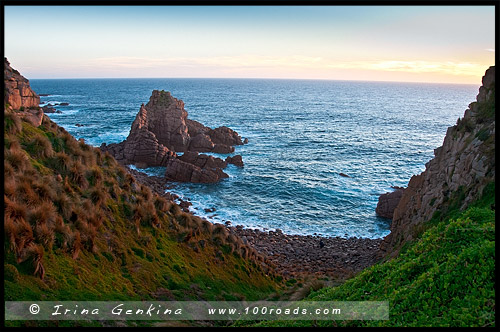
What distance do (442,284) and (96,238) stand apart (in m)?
11.5

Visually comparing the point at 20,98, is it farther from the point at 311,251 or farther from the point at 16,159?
the point at 311,251

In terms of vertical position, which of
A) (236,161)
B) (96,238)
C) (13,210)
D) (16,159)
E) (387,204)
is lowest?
(387,204)

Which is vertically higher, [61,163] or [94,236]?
[61,163]

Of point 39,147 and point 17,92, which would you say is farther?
point 17,92

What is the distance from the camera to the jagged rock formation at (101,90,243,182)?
48469mm

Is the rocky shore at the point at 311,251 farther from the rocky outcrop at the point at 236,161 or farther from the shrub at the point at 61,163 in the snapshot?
the rocky outcrop at the point at 236,161

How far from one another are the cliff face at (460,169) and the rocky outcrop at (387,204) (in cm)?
1572

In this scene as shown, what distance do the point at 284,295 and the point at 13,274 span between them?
10.5 meters

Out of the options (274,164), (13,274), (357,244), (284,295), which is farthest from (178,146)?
(13,274)

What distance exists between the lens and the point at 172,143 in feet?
202

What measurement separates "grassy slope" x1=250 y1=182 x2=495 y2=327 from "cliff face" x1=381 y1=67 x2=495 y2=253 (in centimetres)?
493

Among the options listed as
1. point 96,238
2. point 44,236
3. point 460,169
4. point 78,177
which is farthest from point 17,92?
point 460,169
